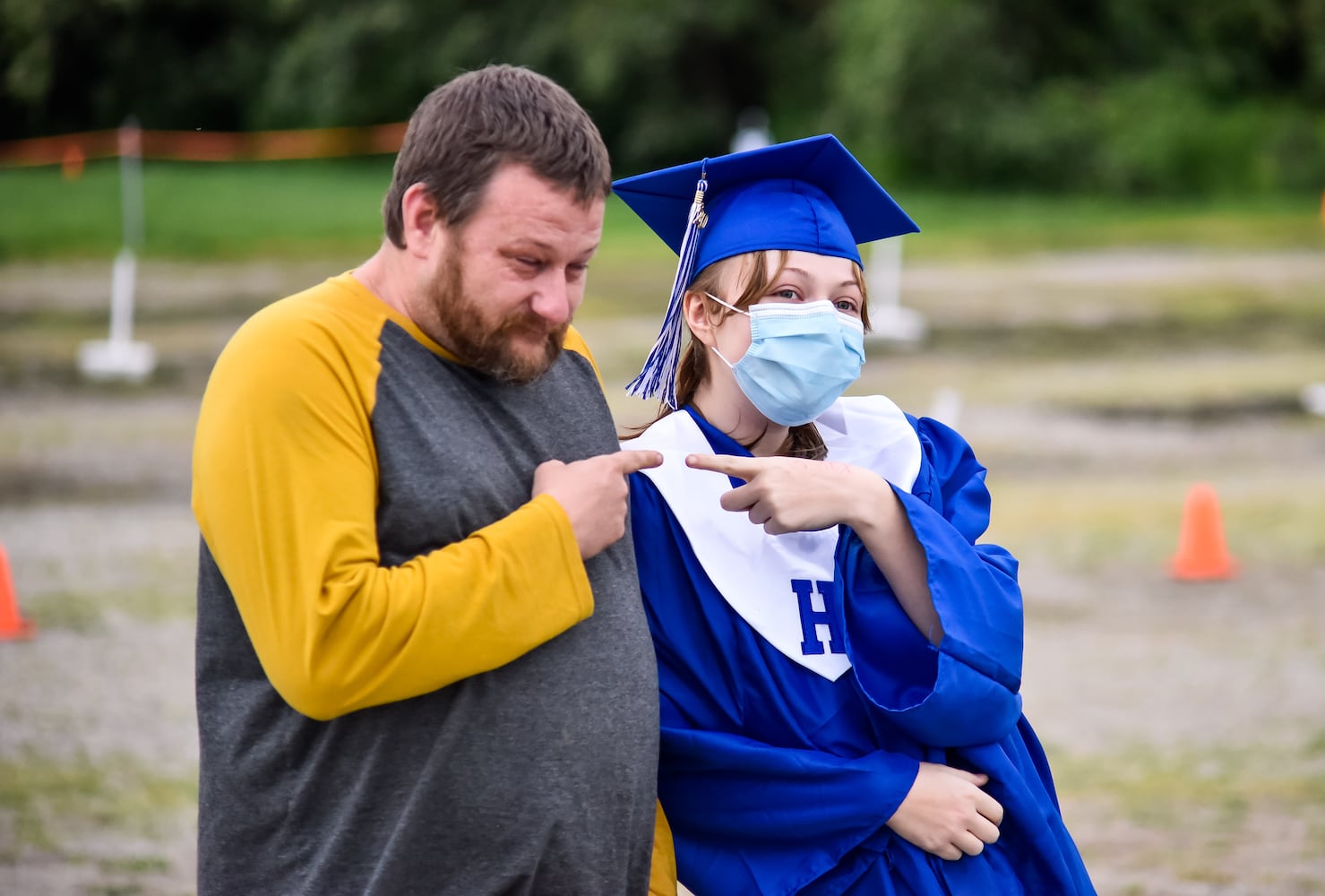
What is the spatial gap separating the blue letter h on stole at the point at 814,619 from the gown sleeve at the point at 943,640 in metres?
0.02

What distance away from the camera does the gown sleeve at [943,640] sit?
2.46 metres

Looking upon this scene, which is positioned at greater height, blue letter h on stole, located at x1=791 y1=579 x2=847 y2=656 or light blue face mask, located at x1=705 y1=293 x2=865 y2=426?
light blue face mask, located at x1=705 y1=293 x2=865 y2=426

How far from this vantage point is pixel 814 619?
8.52 ft

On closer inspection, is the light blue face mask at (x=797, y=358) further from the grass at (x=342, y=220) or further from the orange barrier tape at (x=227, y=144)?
the orange barrier tape at (x=227, y=144)

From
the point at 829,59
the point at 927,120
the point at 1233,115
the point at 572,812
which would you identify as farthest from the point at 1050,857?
the point at 829,59

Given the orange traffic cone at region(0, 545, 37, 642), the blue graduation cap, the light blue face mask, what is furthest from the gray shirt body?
the orange traffic cone at region(0, 545, 37, 642)

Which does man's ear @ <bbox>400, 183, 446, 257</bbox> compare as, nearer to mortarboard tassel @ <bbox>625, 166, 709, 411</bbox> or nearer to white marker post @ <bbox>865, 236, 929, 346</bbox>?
mortarboard tassel @ <bbox>625, 166, 709, 411</bbox>

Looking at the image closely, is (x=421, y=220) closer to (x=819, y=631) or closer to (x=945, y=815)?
(x=819, y=631)

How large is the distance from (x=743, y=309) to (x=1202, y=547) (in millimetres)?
5957

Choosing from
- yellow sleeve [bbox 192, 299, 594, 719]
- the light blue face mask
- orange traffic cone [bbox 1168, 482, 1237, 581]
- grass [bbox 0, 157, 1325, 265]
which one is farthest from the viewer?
grass [bbox 0, 157, 1325, 265]

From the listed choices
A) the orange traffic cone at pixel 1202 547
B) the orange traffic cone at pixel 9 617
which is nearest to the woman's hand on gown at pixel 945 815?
the orange traffic cone at pixel 9 617

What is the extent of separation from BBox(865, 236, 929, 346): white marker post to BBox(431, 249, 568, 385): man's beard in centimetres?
1043

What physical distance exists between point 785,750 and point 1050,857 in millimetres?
506

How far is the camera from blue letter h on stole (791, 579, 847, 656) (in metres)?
2.58
